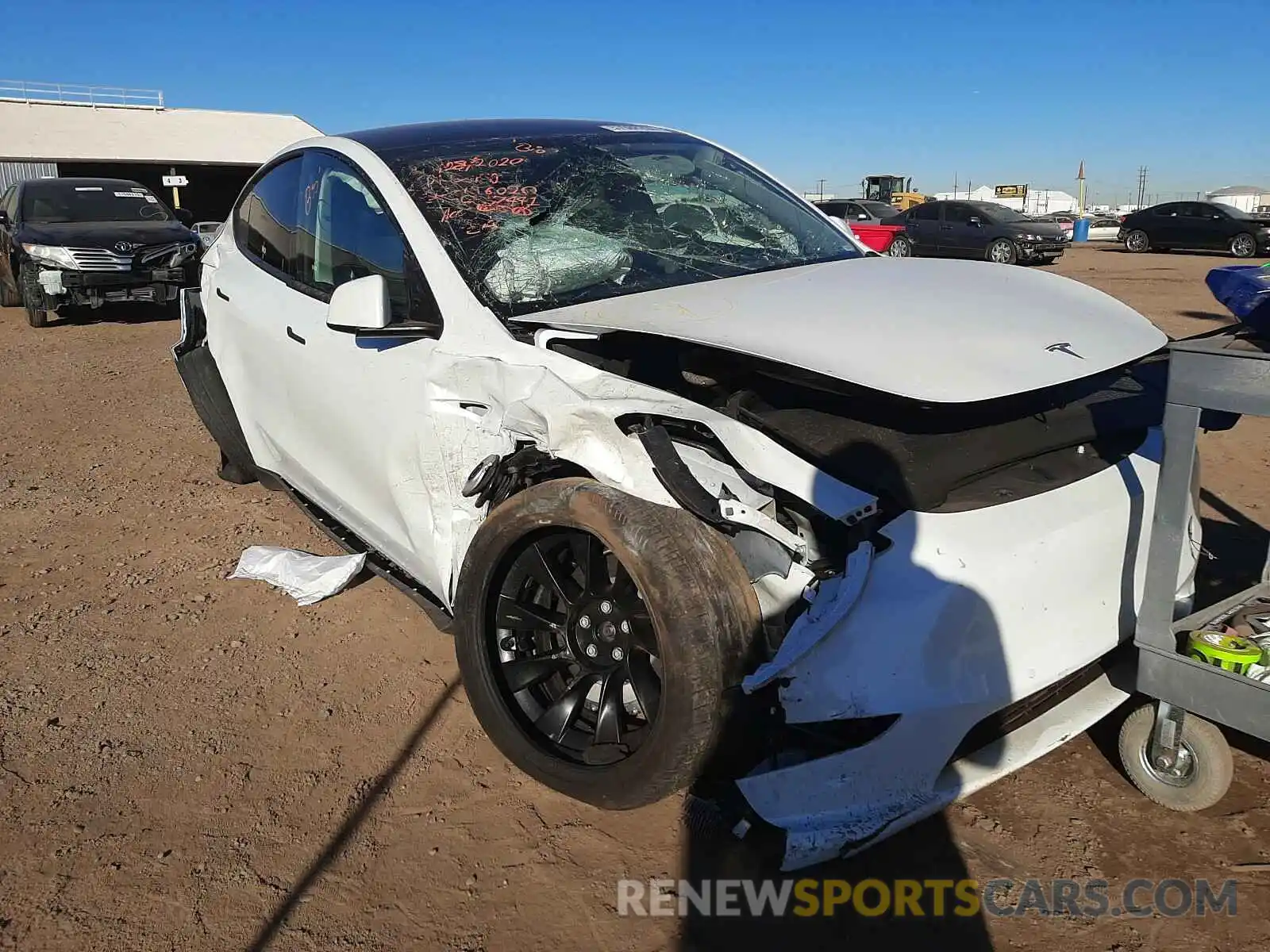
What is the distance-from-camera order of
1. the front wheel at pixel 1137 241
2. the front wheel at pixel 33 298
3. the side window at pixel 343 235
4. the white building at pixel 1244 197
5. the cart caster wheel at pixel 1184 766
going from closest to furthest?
the cart caster wheel at pixel 1184 766
the side window at pixel 343 235
the front wheel at pixel 33 298
the front wheel at pixel 1137 241
the white building at pixel 1244 197

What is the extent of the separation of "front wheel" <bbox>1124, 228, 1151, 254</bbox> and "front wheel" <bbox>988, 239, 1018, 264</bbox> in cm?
738

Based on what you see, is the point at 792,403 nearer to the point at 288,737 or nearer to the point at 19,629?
the point at 288,737

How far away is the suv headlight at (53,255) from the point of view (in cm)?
1127

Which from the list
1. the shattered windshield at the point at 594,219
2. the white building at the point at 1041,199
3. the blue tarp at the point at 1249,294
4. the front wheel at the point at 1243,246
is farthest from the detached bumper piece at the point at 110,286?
the white building at the point at 1041,199

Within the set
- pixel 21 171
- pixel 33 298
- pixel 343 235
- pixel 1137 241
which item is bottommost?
pixel 33 298

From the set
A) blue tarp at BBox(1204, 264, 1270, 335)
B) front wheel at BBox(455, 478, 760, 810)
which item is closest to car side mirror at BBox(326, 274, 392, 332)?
front wheel at BBox(455, 478, 760, 810)

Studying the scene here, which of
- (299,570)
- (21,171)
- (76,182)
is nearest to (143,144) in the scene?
(21,171)

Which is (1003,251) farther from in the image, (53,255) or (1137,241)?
(53,255)

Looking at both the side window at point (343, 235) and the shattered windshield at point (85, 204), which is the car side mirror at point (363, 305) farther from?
the shattered windshield at point (85, 204)

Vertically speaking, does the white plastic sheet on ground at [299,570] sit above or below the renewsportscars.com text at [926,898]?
above

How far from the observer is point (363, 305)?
2.88 meters

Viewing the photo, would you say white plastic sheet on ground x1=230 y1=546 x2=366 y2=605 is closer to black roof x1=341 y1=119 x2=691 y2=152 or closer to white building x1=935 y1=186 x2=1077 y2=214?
black roof x1=341 y1=119 x2=691 y2=152

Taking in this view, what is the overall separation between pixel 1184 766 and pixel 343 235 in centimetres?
323

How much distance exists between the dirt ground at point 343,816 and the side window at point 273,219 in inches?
56.8
